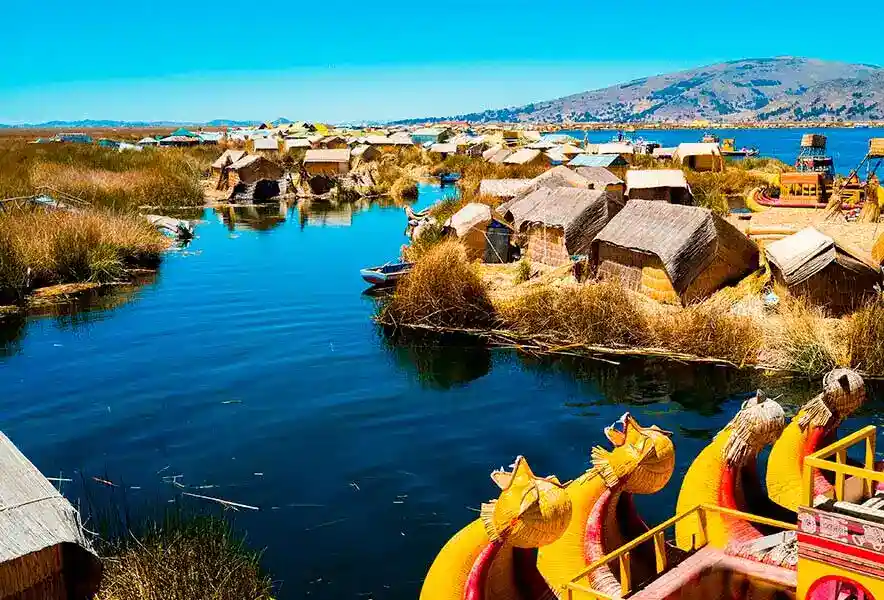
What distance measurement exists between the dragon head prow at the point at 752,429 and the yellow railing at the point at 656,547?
0.59 meters

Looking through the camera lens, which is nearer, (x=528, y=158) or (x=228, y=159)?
(x=528, y=158)

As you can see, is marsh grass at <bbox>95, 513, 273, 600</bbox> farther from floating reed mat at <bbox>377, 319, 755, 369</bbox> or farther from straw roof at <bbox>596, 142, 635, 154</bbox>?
straw roof at <bbox>596, 142, 635, 154</bbox>

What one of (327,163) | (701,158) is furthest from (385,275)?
(327,163)

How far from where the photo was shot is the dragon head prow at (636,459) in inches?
278

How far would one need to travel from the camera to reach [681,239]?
18578 mm

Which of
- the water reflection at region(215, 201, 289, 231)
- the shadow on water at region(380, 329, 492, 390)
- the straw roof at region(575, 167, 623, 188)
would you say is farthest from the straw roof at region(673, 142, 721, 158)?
the shadow on water at region(380, 329, 492, 390)

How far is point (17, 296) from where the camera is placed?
22.2 meters

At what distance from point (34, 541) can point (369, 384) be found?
1063 cm

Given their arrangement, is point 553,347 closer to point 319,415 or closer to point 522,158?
point 319,415

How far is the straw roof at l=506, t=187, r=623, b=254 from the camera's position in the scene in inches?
904

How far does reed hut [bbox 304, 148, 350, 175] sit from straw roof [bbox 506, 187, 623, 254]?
3531 centimetres

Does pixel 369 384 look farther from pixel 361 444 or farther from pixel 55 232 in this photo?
pixel 55 232

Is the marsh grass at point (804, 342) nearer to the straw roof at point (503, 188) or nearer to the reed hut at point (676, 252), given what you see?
the reed hut at point (676, 252)

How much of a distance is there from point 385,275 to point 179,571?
15.8 meters
